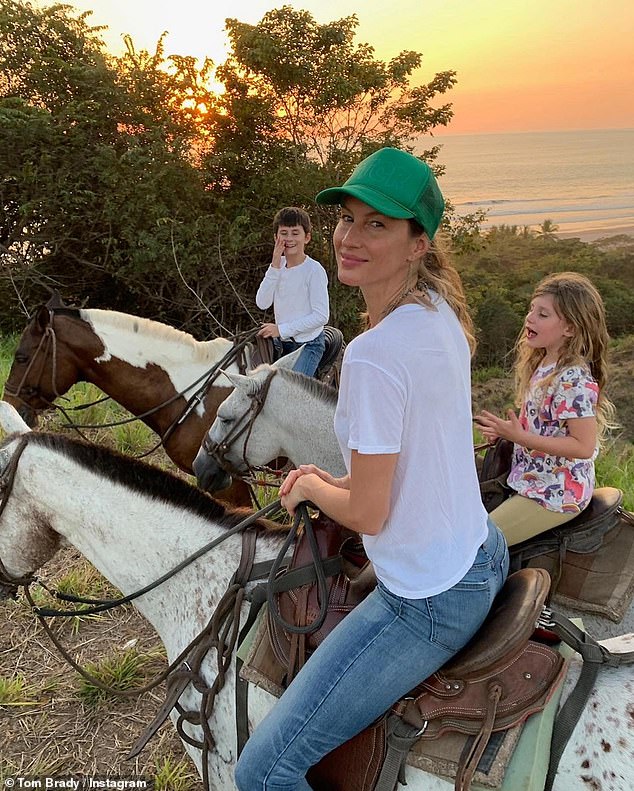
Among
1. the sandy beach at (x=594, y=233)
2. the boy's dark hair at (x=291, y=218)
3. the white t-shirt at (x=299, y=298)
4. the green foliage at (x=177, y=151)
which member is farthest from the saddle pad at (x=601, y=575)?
the sandy beach at (x=594, y=233)

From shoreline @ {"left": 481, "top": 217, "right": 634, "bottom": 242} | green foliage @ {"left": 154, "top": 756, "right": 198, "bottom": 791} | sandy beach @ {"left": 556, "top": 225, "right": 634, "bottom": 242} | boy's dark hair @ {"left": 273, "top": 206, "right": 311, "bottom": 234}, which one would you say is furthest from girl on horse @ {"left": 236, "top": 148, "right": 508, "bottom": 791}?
sandy beach @ {"left": 556, "top": 225, "right": 634, "bottom": 242}

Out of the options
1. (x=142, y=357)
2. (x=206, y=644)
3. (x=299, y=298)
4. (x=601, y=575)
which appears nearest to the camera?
(x=206, y=644)

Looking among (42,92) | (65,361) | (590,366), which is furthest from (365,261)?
(42,92)

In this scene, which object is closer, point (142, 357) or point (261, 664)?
point (261, 664)

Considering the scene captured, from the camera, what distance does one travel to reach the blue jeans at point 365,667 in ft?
5.08

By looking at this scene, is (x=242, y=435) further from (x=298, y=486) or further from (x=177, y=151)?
(x=177, y=151)

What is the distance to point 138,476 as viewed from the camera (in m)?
2.31

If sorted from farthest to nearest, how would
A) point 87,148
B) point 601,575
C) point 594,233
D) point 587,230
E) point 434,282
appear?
1. point 587,230
2. point 594,233
3. point 87,148
4. point 601,575
5. point 434,282

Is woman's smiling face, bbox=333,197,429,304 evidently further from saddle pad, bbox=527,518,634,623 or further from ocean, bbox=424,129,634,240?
ocean, bbox=424,129,634,240

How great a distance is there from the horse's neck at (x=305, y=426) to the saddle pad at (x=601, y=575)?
1301 millimetres

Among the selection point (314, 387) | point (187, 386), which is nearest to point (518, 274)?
point (187, 386)

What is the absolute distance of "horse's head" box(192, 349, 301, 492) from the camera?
3588 mm

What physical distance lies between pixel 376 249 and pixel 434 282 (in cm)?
18

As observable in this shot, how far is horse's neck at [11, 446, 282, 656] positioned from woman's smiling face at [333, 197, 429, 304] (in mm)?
1188
